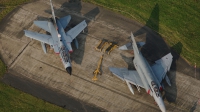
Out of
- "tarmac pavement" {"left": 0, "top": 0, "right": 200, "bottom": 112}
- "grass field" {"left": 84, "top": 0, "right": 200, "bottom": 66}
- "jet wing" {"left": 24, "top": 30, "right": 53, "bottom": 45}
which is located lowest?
"tarmac pavement" {"left": 0, "top": 0, "right": 200, "bottom": 112}

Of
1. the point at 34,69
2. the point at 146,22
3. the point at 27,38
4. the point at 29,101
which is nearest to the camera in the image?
Result: the point at 29,101

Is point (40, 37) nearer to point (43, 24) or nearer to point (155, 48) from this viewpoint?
point (43, 24)

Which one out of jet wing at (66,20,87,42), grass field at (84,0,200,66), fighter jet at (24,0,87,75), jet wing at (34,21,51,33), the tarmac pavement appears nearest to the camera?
the tarmac pavement

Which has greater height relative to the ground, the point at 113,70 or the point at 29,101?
the point at 113,70

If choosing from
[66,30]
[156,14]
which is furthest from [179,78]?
[66,30]

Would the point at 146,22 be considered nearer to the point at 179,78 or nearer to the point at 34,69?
the point at 179,78

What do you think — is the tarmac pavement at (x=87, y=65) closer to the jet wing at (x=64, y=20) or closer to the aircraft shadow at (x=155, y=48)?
the aircraft shadow at (x=155, y=48)

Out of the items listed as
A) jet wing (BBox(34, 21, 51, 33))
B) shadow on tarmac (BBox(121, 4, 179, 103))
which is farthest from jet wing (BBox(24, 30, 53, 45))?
shadow on tarmac (BBox(121, 4, 179, 103))

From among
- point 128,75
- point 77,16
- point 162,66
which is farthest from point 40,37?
point 162,66

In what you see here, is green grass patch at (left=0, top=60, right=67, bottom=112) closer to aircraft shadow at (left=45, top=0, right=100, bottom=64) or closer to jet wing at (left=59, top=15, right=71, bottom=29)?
aircraft shadow at (left=45, top=0, right=100, bottom=64)
